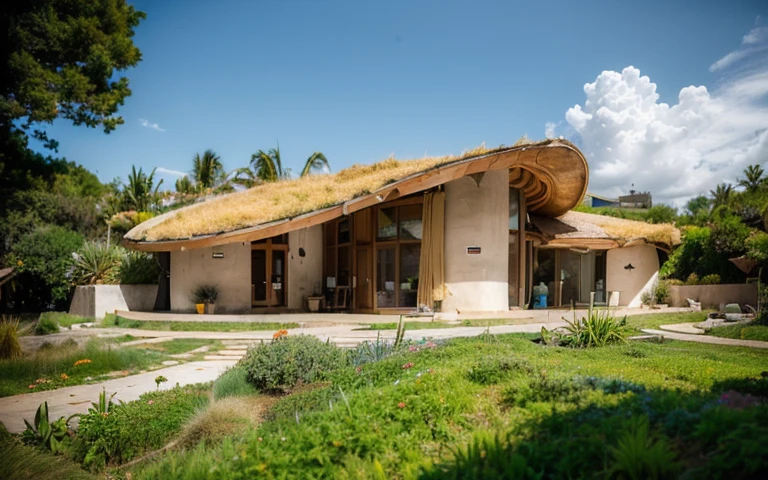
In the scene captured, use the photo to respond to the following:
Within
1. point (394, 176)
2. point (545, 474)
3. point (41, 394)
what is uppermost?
point (394, 176)

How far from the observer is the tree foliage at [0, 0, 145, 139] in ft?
43.0

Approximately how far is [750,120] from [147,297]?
727 inches

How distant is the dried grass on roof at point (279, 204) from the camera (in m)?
15.2

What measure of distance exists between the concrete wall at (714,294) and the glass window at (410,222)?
10416 mm

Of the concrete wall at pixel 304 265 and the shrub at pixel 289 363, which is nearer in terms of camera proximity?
the shrub at pixel 289 363

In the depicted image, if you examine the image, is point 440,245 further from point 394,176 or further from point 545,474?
point 545,474

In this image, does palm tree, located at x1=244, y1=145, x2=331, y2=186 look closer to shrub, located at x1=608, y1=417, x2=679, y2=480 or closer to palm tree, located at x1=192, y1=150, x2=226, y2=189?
palm tree, located at x1=192, y1=150, x2=226, y2=189

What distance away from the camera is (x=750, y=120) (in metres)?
10.1

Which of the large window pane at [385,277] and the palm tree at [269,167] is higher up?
the palm tree at [269,167]

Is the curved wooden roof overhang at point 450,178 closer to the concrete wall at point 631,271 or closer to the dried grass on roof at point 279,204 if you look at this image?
the dried grass on roof at point 279,204

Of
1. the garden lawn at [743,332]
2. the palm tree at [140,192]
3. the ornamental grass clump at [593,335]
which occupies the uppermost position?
the palm tree at [140,192]

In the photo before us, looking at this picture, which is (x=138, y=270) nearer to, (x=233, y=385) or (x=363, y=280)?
(x=363, y=280)

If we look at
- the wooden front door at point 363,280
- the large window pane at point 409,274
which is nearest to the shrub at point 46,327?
the wooden front door at point 363,280

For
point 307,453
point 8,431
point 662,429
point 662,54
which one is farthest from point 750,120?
point 8,431
